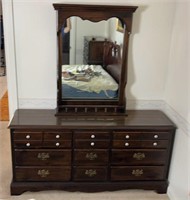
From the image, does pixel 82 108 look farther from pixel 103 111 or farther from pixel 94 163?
pixel 94 163

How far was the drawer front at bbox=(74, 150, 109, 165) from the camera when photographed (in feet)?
7.77

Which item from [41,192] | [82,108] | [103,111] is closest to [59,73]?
[82,108]

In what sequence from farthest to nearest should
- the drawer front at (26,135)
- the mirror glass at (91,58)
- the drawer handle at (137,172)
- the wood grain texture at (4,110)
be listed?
the wood grain texture at (4,110) < the drawer handle at (137,172) < the mirror glass at (91,58) < the drawer front at (26,135)

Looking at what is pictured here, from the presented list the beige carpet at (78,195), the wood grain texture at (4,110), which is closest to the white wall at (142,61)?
the beige carpet at (78,195)

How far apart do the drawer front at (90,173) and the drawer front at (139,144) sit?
263 mm

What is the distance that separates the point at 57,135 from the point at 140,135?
2.35ft

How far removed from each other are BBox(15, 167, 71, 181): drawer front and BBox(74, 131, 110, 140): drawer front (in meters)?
0.32

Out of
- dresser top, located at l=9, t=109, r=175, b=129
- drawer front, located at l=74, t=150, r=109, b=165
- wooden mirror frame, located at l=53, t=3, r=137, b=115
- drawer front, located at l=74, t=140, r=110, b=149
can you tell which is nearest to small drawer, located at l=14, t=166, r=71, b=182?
drawer front, located at l=74, t=150, r=109, b=165

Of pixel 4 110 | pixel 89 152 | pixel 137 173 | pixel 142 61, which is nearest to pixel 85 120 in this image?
pixel 89 152

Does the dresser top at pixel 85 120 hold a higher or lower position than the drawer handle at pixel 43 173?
higher

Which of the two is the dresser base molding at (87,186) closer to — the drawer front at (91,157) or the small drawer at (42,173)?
the small drawer at (42,173)

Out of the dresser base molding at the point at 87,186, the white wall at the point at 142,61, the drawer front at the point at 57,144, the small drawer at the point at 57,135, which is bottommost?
the dresser base molding at the point at 87,186

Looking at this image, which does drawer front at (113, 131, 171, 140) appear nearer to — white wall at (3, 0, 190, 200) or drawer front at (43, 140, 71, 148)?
white wall at (3, 0, 190, 200)

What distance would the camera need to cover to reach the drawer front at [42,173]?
2.37m
